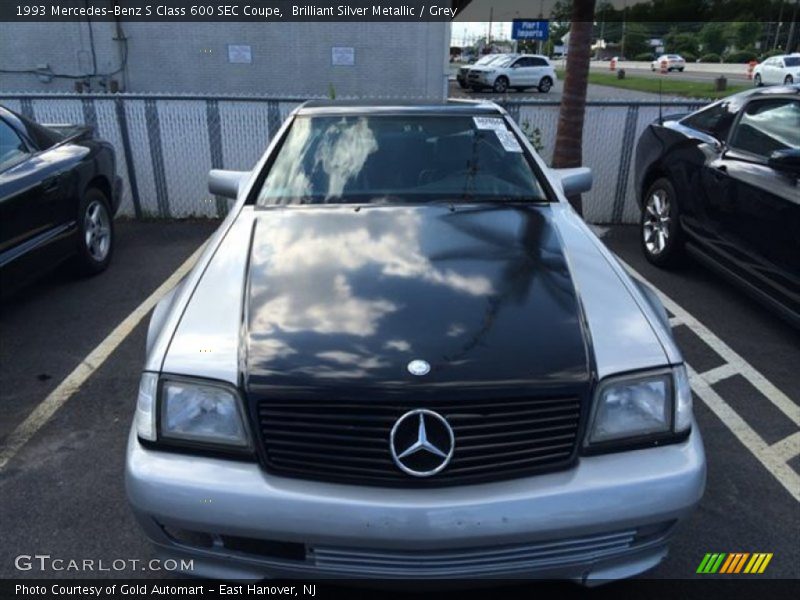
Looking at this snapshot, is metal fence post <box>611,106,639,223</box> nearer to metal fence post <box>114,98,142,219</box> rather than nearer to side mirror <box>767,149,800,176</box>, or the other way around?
side mirror <box>767,149,800,176</box>

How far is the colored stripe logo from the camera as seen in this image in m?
2.49

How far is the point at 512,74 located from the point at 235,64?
1712cm

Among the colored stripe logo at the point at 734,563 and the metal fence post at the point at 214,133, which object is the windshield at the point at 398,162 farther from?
the metal fence post at the point at 214,133

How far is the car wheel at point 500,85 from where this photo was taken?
97.2 ft

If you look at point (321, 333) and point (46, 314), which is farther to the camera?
point (46, 314)

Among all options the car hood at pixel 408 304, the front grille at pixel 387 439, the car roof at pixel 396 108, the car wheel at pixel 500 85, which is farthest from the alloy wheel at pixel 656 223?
the car wheel at pixel 500 85

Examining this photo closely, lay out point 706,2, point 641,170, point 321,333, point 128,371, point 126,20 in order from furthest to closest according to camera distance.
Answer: point 706,2 → point 126,20 → point 641,170 → point 128,371 → point 321,333

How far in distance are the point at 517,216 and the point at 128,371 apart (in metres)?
2.42

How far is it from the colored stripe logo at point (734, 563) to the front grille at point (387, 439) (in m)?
0.99

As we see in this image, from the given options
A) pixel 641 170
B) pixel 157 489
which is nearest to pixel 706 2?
pixel 641 170

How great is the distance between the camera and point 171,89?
15805 mm

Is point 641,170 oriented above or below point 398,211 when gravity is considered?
below

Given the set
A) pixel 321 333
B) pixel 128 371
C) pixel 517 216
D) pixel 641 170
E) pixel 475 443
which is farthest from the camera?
pixel 641 170

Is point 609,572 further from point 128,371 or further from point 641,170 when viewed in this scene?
point 641,170
